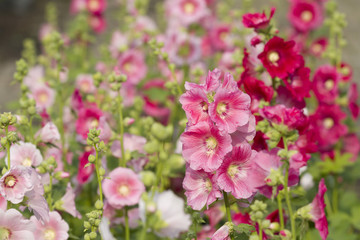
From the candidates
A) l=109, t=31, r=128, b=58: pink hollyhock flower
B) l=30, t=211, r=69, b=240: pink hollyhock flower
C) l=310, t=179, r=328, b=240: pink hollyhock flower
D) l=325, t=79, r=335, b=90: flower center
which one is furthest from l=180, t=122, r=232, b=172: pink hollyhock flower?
l=109, t=31, r=128, b=58: pink hollyhock flower

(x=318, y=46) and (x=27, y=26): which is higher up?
(x=27, y=26)

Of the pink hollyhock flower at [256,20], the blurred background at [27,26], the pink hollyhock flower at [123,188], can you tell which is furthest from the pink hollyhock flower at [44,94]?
the pink hollyhock flower at [256,20]

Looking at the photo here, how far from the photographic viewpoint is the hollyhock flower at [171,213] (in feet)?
4.65

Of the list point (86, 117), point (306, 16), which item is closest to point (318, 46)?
point (306, 16)

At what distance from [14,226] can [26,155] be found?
1.12ft

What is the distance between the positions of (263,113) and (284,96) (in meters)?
0.22

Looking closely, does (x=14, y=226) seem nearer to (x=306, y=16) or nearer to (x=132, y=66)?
(x=132, y=66)

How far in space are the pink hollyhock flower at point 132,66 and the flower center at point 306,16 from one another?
90 centimetres

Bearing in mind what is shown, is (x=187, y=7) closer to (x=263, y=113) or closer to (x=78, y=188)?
(x=78, y=188)

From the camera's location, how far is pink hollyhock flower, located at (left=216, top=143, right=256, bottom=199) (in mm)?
1338

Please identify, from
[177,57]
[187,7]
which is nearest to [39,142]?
[177,57]

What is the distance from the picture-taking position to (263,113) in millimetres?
1466

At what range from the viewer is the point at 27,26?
16.1 ft

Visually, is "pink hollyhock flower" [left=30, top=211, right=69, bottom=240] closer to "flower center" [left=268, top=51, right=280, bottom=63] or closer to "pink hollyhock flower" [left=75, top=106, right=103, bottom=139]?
"pink hollyhock flower" [left=75, top=106, right=103, bottom=139]
